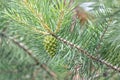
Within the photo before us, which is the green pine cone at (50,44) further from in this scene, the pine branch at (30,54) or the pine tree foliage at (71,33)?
the pine branch at (30,54)

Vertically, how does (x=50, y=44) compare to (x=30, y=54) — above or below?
above

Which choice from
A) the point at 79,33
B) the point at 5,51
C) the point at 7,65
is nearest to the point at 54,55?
the point at 79,33

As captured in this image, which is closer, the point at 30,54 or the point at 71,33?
the point at 71,33

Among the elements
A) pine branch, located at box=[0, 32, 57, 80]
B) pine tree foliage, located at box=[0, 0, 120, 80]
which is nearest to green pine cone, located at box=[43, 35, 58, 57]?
pine tree foliage, located at box=[0, 0, 120, 80]

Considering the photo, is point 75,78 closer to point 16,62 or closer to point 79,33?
point 79,33

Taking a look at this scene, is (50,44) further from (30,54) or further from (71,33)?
(30,54)

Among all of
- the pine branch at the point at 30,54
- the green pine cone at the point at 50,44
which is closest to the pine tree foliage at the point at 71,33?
the green pine cone at the point at 50,44

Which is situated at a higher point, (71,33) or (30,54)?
(71,33)

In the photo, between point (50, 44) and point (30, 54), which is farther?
point (30, 54)

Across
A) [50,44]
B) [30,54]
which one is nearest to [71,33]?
[50,44]
